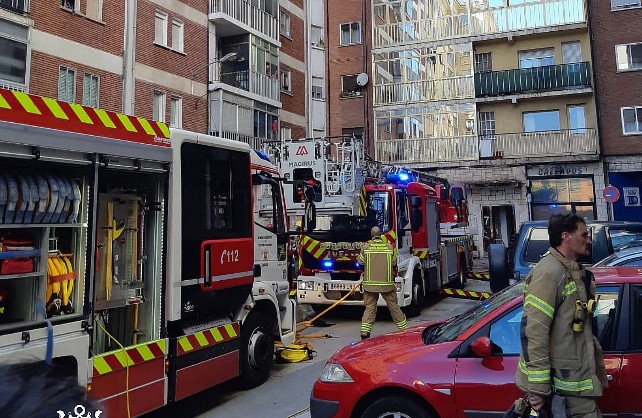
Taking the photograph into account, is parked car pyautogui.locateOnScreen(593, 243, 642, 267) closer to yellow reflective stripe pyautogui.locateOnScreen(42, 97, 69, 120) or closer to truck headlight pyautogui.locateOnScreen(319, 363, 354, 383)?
truck headlight pyautogui.locateOnScreen(319, 363, 354, 383)

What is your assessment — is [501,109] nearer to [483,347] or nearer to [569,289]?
[483,347]

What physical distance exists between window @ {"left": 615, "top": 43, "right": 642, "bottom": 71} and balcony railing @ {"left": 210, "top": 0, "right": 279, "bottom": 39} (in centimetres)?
1598

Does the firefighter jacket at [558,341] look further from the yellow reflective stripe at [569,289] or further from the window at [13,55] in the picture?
the window at [13,55]

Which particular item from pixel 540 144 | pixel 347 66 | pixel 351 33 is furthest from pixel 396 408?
pixel 351 33

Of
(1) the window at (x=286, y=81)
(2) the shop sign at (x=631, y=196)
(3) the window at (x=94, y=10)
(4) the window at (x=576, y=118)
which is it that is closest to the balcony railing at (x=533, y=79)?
(4) the window at (x=576, y=118)

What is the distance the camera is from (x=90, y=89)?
16.0 metres

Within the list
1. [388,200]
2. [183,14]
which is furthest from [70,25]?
[388,200]

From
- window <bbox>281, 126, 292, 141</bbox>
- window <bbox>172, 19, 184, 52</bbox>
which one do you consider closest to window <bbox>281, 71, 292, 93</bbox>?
window <bbox>281, 126, 292, 141</bbox>

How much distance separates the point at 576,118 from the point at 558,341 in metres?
24.4

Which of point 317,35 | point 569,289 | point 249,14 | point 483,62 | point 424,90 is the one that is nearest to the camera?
point 569,289

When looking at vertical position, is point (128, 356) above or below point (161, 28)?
below

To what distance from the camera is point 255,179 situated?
20.8ft

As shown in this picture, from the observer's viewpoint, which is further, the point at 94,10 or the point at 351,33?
the point at 351,33

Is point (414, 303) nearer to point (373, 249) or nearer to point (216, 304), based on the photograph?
point (373, 249)
